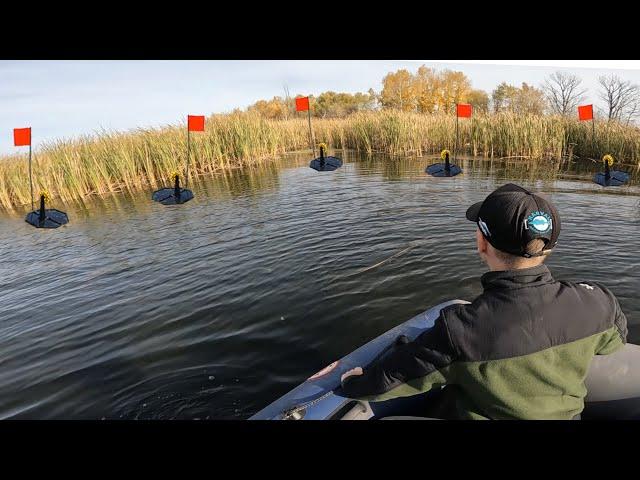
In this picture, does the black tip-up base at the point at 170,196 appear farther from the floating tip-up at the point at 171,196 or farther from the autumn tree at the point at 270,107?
the autumn tree at the point at 270,107

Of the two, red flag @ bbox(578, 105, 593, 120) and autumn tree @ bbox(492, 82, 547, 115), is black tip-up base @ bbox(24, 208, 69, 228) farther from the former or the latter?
autumn tree @ bbox(492, 82, 547, 115)

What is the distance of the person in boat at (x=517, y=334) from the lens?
4.66 feet

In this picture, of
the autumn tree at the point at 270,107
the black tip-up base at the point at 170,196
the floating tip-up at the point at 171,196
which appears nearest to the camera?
the floating tip-up at the point at 171,196

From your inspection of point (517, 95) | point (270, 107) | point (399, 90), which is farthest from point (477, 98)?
point (270, 107)

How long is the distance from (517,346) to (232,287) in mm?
4475

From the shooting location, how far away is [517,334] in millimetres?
1406

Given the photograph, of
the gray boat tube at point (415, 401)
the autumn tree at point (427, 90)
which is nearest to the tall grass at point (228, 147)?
the gray boat tube at point (415, 401)

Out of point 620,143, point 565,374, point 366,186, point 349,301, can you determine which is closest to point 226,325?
point 349,301

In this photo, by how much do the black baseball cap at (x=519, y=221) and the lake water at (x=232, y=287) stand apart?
2506 millimetres

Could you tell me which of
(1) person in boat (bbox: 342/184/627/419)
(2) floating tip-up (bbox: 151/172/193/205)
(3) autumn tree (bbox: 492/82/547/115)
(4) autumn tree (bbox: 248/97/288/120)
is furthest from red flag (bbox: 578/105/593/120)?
(4) autumn tree (bbox: 248/97/288/120)

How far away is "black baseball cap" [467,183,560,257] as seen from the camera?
1467 millimetres

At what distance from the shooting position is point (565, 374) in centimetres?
151
